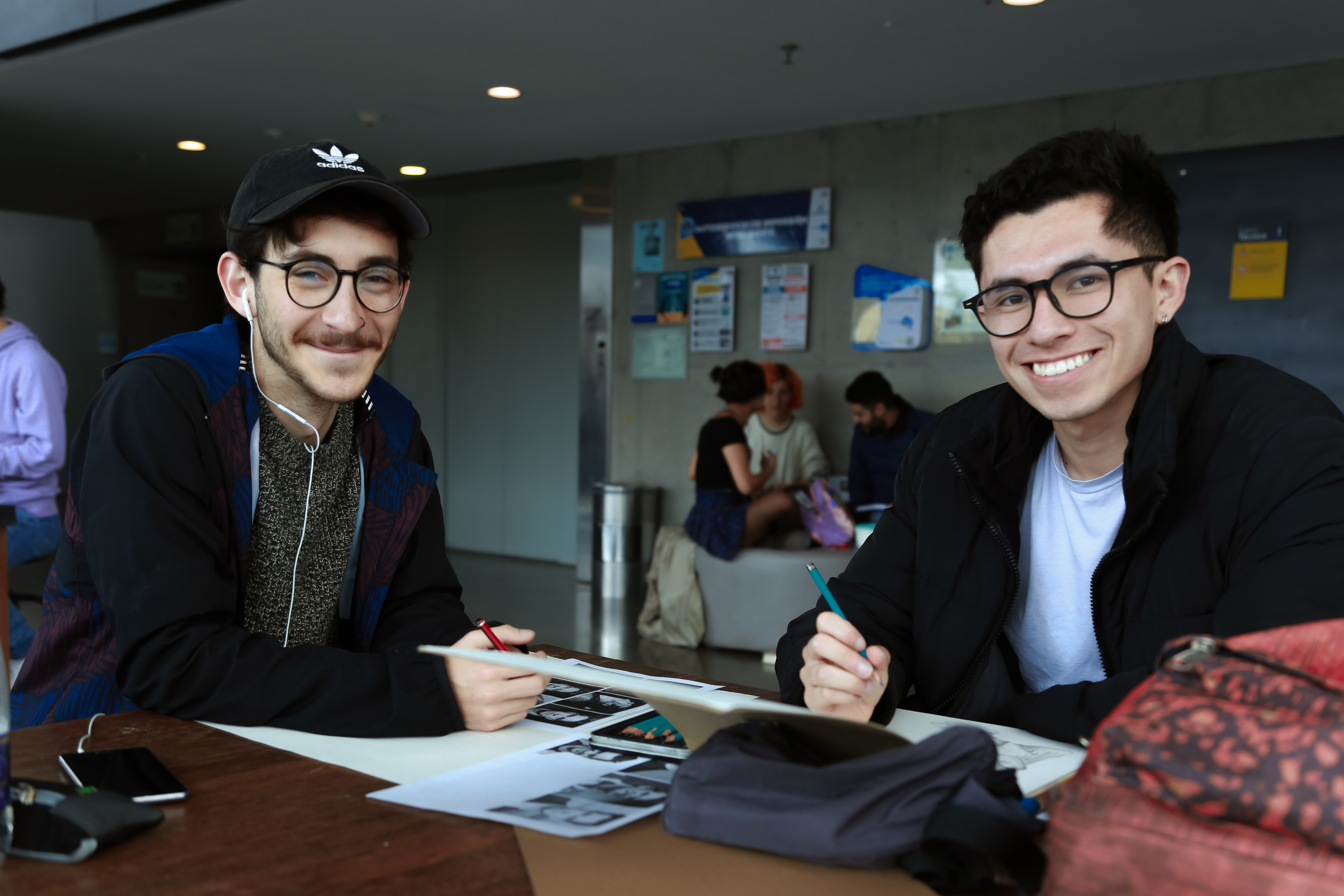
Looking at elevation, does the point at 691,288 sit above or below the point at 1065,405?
above

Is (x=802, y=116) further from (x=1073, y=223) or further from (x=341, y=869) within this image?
(x=341, y=869)

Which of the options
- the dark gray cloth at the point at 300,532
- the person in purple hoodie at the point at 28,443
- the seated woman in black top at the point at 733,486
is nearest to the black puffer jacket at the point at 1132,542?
the dark gray cloth at the point at 300,532

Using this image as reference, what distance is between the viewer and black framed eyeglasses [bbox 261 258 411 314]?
137 centimetres

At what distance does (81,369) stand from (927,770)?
12040 millimetres

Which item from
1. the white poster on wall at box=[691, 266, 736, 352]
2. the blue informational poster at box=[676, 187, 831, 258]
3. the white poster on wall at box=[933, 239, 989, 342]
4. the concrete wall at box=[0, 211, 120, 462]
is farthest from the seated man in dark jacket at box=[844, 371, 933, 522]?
the concrete wall at box=[0, 211, 120, 462]

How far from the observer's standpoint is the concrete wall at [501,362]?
7.58 metres

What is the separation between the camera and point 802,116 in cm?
561

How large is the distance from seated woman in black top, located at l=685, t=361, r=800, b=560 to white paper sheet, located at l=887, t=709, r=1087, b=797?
367 centimetres

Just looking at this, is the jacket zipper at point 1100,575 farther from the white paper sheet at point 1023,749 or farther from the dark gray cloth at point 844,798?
the dark gray cloth at point 844,798

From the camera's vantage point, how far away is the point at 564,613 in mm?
5781

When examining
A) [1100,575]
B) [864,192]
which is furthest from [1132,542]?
[864,192]

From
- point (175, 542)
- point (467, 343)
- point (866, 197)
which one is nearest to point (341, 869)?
point (175, 542)

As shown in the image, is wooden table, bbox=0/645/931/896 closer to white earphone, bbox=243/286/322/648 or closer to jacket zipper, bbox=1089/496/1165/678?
white earphone, bbox=243/286/322/648

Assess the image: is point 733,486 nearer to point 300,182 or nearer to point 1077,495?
point 1077,495
